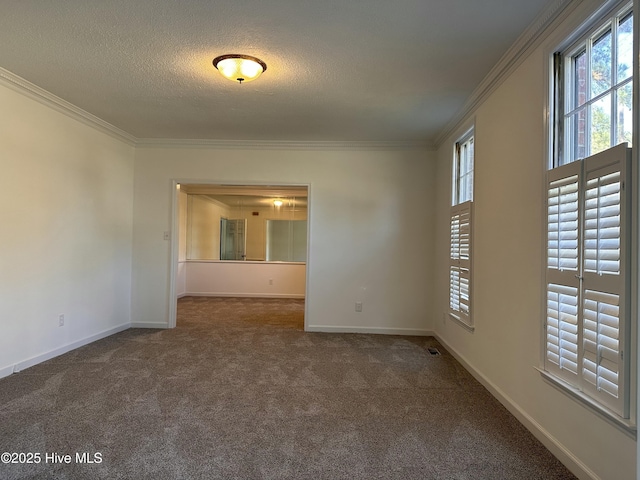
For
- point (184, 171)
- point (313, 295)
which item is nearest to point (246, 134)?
point (184, 171)

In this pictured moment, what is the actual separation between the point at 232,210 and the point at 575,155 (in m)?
7.49

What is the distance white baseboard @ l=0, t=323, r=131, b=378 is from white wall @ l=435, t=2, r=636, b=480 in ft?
13.5

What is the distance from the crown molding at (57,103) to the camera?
3160 millimetres

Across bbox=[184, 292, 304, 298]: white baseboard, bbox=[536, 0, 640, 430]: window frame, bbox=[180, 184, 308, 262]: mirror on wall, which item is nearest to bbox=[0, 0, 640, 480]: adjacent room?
bbox=[536, 0, 640, 430]: window frame

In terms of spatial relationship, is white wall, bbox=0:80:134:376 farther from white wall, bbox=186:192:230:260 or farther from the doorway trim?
white wall, bbox=186:192:230:260

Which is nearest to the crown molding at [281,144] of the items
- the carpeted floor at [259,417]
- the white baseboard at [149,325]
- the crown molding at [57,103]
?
the crown molding at [57,103]

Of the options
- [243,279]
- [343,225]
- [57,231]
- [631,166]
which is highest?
[631,166]

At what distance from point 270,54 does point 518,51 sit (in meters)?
1.75

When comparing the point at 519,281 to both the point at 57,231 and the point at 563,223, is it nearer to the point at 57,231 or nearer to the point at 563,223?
the point at 563,223

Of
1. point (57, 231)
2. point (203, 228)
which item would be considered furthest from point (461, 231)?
point (203, 228)

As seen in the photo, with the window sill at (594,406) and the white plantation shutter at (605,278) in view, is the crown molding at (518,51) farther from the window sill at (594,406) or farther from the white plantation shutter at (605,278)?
the window sill at (594,406)

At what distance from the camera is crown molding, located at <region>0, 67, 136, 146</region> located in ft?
10.4

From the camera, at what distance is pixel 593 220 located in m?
1.79

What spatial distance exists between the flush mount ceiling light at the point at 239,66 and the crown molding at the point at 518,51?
5.94ft
